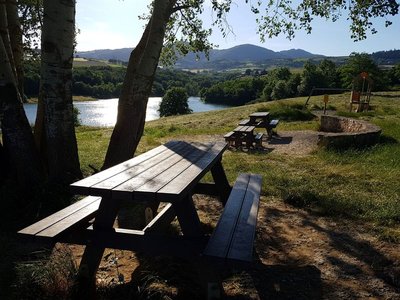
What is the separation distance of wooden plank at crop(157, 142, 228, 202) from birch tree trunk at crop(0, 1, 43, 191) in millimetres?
2721

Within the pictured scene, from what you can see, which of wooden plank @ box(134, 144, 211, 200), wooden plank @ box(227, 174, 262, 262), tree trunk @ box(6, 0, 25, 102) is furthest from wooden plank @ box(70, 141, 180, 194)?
tree trunk @ box(6, 0, 25, 102)

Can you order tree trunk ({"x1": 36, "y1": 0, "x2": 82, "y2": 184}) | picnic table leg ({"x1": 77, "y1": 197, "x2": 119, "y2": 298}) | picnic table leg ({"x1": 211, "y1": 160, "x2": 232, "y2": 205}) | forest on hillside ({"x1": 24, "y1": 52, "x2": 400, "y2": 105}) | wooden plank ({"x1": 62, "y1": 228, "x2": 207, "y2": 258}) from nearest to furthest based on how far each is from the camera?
1. wooden plank ({"x1": 62, "y1": 228, "x2": 207, "y2": 258})
2. picnic table leg ({"x1": 77, "y1": 197, "x2": 119, "y2": 298})
3. tree trunk ({"x1": 36, "y1": 0, "x2": 82, "y2": 184})
4. picnic table leg ({"x1": 211, "y1": 160, "x2": 232, "y2": 205})
5. forest on hillside ({"x1": 24, "y1": 52, "x2": 400, "y2": 105})

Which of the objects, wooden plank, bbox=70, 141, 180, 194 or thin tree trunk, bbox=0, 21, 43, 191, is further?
thin tree trunk, bbox=0, 21, 43, 191

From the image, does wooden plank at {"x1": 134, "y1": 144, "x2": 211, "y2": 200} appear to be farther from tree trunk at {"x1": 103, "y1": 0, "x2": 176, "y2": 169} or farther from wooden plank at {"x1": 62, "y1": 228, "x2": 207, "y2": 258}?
tree trunk at {"x1": 103, "y1": 0, "x2": 176, "y2": 169}

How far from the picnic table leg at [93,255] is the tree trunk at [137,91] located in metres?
2.80

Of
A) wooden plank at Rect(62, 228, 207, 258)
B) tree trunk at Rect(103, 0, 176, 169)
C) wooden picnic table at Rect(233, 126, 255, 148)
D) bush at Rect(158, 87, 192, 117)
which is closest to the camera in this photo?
wooden plank at Rect(62, 228, 207, 258)

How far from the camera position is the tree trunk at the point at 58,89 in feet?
16.7

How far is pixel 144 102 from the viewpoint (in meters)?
6.04

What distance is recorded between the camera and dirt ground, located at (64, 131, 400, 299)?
3334 millimetres

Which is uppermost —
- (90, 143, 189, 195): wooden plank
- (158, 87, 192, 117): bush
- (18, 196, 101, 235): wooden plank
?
(90, 143, 189, 195): wooden plank

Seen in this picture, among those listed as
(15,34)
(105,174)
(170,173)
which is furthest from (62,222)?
(15,34)

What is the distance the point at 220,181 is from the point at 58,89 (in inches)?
107


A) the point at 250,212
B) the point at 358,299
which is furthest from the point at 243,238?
the point at 358,299

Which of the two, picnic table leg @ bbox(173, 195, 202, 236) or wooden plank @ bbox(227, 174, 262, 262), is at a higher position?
picnic table leg @ bbox(173, 195, 202, 236)
